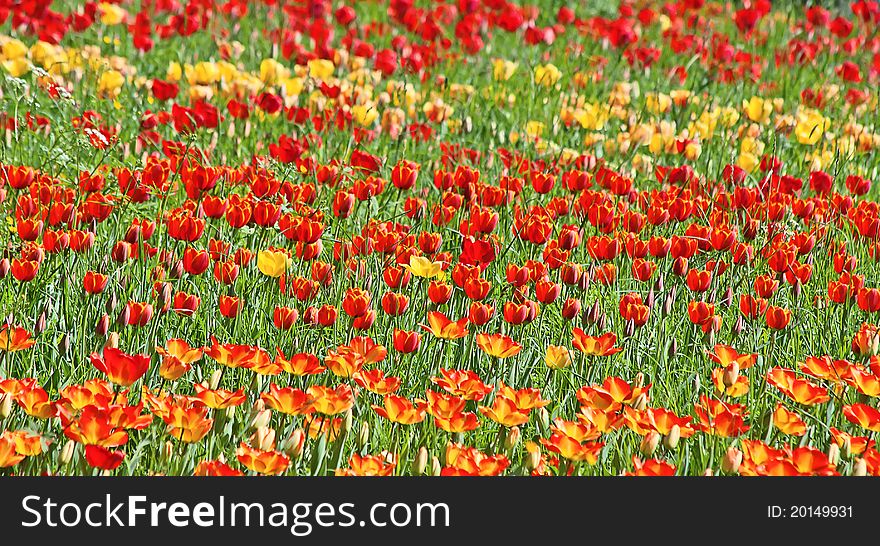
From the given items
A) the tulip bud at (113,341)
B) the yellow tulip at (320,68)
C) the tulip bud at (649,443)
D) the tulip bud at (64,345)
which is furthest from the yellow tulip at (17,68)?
the tulip bud at (649,443)

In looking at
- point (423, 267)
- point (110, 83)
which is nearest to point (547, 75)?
point (110, 83)

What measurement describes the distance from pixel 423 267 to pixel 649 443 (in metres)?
0.90

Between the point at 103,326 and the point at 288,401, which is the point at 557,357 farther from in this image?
the point at 103,326

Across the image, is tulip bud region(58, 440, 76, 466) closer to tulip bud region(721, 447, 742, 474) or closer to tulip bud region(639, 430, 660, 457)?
tulip bud region(639, 430, 660, 457)

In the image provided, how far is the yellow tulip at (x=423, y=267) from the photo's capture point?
Result: 2852mm

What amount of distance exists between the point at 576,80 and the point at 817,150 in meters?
1.31

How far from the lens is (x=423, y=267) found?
9.43 feet

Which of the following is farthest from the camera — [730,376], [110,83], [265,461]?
[110,83]

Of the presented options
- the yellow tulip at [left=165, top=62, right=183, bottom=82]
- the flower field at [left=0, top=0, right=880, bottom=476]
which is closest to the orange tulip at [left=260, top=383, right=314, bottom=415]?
the flower field at [left=0, top=0, right=880, bottom=476]

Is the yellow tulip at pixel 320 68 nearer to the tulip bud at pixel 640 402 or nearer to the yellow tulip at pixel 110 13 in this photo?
the yellow tulip at pixel 110 13

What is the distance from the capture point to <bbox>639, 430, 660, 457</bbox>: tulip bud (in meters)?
2.16

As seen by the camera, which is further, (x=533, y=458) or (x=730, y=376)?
(x=730, y=376)

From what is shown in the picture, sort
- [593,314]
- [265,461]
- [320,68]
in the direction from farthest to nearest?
1. [320,68]
2. [593,314]
3. [265,461]

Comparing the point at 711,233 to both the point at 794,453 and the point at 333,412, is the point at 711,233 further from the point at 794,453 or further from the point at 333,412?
the point at 333,412
